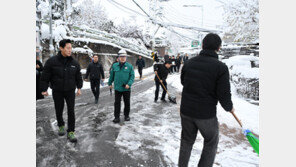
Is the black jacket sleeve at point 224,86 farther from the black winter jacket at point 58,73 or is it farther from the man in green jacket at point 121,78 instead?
the man in green jacket at point 121,78

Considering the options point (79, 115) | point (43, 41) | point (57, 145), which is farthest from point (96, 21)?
point (57, 145)

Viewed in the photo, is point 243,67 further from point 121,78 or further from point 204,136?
point 204,136

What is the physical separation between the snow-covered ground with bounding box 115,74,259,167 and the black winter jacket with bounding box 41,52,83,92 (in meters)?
1.59

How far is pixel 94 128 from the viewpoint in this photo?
16.3ft

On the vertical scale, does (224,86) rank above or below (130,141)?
above

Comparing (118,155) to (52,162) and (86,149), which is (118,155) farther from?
(52,162)

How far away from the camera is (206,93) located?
8.23 ft

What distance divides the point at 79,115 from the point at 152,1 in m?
30.8

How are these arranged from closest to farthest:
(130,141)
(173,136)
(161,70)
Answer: (130,141), (173,136), (161,70)

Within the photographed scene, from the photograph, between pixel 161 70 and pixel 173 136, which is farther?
pixel 161 70

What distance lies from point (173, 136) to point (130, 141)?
3.37ft

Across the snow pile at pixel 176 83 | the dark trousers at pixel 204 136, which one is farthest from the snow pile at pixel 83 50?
the dark trousers at pixel 204 136

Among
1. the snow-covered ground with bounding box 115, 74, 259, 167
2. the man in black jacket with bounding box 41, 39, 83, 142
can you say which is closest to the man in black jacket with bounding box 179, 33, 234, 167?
the snow-covered ground with bounding box 115, 74, 259, 167

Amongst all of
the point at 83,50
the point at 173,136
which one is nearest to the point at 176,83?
the point at 83,50
